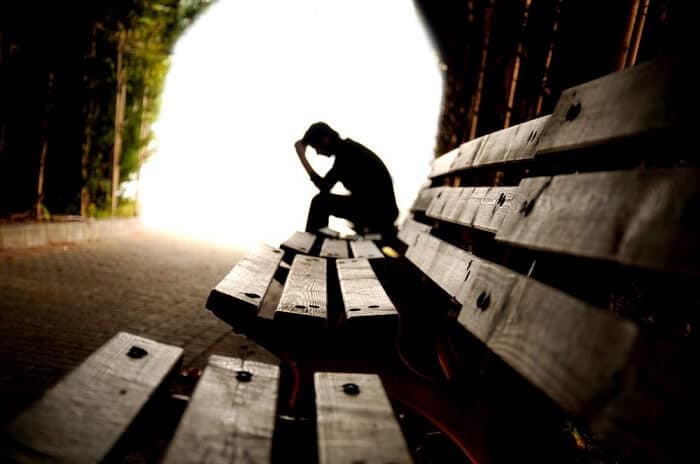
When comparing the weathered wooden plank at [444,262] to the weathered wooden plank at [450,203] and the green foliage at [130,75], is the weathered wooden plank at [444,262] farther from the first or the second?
the green foliage at [130,75]

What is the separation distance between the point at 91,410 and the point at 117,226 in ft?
23.4

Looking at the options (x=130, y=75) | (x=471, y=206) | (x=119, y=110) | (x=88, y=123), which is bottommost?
(x=471, y=206)

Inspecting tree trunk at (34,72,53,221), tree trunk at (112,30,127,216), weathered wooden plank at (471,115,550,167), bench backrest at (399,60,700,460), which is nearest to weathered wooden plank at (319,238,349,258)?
weathered wooden plank at (471,115,550,167)

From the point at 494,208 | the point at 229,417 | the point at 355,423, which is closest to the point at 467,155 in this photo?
the point at 494,208

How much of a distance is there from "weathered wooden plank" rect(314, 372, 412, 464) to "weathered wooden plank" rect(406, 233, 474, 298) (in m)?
0.44

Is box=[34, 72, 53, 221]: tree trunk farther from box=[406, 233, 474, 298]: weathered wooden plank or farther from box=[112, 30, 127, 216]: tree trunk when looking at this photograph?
box=[406, 233, 474, 298]: weathered wooden plank

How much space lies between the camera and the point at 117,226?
6.83 m

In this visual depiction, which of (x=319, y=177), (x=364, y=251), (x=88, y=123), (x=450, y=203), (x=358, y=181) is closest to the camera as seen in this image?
(x=450, y=203)

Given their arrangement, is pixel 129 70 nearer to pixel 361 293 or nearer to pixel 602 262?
pixel 361 293

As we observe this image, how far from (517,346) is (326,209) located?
319cm

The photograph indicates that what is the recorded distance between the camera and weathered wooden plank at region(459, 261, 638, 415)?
0.54m

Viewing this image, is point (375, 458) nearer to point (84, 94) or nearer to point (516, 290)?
point (516, 290)

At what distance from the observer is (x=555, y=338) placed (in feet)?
2.09

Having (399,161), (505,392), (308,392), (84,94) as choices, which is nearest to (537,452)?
(505,392)
